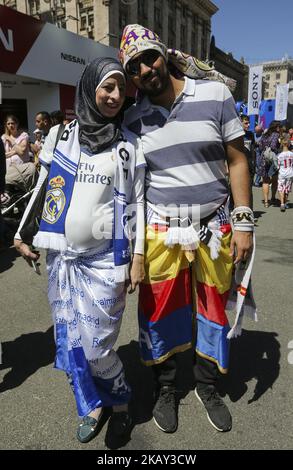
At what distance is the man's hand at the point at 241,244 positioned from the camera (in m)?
1.88

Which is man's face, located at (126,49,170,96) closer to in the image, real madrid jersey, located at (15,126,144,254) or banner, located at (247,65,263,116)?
real madrid jersey, located at (15,126,144,254)

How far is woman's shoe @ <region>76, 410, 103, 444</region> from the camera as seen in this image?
1905mm

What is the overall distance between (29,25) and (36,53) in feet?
2.21

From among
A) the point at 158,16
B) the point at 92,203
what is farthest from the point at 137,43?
the point at 158,16

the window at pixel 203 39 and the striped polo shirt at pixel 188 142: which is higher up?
the window at pixel 203 39

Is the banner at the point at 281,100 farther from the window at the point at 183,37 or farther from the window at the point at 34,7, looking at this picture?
the window at the point at 183,37

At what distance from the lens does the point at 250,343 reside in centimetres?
285

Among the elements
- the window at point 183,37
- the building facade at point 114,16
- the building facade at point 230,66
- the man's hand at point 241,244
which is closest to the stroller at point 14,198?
the man's hand at point 241,244

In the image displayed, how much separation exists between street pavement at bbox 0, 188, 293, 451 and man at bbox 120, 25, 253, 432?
117 mm

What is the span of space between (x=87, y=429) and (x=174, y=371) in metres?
0.54

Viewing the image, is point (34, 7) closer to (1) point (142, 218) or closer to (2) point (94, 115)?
(2) point (94, 115)

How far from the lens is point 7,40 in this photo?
30.6 feet

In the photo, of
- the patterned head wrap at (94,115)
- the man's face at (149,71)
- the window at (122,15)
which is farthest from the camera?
the window at (122,15)

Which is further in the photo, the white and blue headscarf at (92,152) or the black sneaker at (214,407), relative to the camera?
the black sneaker at (214,407)
